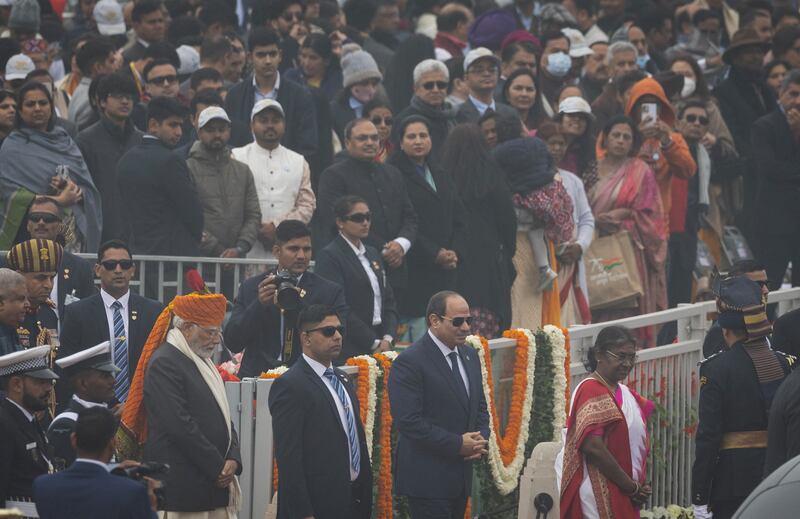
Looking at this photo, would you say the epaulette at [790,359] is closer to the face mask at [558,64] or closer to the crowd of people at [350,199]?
the crowd of people at [350,199]

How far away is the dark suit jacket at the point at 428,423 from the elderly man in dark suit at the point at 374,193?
2.97 m

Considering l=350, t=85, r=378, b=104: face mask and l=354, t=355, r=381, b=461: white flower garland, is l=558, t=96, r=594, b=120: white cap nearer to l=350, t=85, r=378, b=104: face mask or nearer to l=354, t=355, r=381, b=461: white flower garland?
l=350, t=85, r=378, b=104: face mask

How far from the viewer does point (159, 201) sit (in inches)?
533

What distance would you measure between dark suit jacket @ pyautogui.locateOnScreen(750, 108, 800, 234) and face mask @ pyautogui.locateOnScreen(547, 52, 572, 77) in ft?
8.28

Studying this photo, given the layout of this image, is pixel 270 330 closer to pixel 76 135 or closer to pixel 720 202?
Answer: pixel 76 135

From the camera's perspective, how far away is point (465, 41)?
19953 millimetres

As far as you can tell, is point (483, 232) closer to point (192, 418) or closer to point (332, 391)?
point (332, 391)

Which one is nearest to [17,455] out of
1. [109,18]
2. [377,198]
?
[377,198]

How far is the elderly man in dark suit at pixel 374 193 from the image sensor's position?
13562 mm

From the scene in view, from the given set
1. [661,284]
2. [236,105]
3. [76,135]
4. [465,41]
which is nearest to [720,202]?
[661,284]

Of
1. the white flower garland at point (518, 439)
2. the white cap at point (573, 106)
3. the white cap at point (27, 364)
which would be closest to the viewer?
the white cap at point (27, 364)

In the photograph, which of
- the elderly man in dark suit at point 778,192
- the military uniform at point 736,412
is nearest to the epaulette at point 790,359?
the military uniform at point 736,412

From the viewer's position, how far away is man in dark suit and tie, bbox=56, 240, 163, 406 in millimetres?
10859

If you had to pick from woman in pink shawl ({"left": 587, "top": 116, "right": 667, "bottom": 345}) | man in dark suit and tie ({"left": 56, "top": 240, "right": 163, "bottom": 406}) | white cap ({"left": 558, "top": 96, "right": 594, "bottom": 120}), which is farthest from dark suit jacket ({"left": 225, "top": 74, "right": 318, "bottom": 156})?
man in dark suit and tie ({"left": 56, "top": 240, "right": 163, "bottom": 406})
